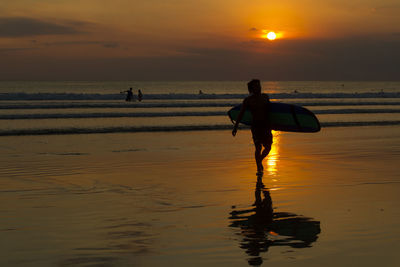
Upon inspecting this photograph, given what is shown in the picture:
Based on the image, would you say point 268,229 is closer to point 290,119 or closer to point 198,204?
point 198,204

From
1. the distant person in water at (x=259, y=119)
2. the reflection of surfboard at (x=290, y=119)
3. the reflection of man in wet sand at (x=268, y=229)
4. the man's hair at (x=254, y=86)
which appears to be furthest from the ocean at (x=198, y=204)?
the man's hair at (x=254, y=86)

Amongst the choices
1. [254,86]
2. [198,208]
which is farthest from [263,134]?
[198,208]

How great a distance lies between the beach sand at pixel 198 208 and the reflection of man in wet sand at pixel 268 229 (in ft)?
0.04

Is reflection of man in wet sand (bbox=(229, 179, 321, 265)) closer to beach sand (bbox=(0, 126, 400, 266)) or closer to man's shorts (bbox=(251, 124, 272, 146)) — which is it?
beach sand (bbox=(0, 126, 400, 266))

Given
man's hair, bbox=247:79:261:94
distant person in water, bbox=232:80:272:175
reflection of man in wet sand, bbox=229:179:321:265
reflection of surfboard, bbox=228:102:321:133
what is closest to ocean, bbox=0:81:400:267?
reflection of man in wet sand, bbox=229:179:321:265

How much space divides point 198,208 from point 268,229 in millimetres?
1269

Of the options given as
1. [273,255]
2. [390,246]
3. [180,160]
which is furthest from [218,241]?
[180,160]

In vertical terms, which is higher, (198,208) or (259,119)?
(259,119)

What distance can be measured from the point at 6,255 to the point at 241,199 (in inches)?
137

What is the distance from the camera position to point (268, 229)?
20.5ft

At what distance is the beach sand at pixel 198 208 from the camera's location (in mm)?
5305

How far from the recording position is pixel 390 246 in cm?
548

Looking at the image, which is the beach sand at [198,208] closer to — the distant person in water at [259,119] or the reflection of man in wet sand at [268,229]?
the reflection of man in wet sand at [268,229]

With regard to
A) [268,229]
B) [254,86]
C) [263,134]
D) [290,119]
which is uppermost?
[254,86]
